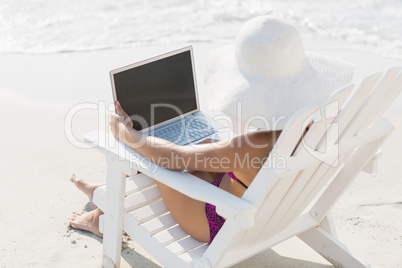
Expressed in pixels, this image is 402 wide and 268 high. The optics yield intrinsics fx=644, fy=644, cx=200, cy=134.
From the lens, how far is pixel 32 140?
4492mm

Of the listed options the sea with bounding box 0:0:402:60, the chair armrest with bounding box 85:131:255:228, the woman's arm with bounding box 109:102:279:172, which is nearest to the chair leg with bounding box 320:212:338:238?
the woman's arm with bounding box 109:102:279:172

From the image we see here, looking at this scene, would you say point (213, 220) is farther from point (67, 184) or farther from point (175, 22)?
point (175, 22)

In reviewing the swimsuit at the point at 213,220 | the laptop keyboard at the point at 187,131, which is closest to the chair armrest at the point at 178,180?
the swimsuit at the point at 213,220

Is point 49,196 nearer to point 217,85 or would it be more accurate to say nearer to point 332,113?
point 217,85

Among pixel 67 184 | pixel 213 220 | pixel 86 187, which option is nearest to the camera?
pixel 213 220

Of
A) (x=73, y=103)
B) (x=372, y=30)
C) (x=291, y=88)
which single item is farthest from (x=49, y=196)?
(x=372, y=30)

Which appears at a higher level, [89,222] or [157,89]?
[157,89]

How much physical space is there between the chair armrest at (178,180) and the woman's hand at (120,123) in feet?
0.11

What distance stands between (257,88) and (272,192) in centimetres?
39

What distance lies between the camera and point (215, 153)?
251 centimetres

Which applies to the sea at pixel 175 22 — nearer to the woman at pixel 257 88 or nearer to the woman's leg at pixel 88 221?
the woman's leg at pixel 88 221

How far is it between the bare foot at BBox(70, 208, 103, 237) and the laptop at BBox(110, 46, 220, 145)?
0.59 m

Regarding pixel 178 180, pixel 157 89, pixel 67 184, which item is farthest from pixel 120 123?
pixel 67 184

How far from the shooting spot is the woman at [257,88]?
2.36 meters
